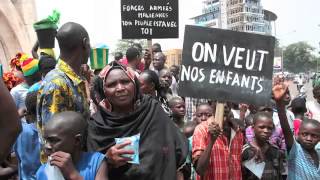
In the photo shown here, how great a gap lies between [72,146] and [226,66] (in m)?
1.88

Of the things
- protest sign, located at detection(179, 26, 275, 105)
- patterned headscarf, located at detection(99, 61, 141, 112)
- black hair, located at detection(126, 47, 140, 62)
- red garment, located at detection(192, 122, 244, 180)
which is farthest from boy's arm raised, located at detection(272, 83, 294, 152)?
black hair, located at detection(126, 47, 140, 62)

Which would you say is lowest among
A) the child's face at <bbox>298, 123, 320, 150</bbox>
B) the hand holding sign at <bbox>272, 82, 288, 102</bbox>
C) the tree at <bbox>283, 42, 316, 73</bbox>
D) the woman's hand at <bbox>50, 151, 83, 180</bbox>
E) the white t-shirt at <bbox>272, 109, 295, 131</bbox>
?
the tree at <bbox>283, 42, 316, 73</bbox>

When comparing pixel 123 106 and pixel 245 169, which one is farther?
pixel 245 169

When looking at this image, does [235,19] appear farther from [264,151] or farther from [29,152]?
[29,152]

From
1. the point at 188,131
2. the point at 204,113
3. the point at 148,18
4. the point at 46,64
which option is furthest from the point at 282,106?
the point at 148,18

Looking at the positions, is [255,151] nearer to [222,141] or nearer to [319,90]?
[222,141]

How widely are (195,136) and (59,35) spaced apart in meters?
1.44

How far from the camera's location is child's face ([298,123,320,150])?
14.3 feet

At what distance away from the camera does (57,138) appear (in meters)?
2.83

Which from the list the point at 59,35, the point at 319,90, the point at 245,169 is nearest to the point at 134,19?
the point at 319,90

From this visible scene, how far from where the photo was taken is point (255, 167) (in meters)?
4.38

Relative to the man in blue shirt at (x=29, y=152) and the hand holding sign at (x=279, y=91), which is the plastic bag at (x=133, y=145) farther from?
the hand holding sign at (x=279, y=91)

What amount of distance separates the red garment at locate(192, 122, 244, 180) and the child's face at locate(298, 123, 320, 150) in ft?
1.74

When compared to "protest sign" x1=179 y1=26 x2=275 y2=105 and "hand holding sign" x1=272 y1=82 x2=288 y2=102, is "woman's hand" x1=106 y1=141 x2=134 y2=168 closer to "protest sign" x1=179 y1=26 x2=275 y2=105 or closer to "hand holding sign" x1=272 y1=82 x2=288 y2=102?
"protest sign" x1=179 y1=26 x2=275 y2=105
